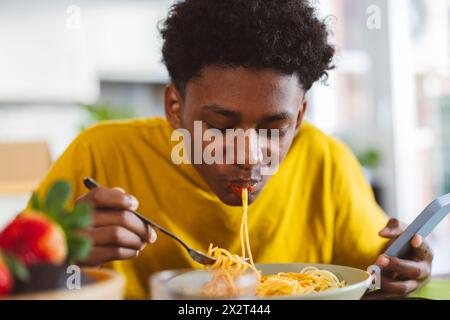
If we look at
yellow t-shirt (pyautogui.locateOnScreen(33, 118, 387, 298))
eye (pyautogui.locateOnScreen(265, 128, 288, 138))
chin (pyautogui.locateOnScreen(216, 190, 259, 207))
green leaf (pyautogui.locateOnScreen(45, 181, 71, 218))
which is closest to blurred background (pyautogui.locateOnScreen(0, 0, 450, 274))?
yellow t-shirt (pyautogui.locateOnScreen(33, 118, 387, 298))

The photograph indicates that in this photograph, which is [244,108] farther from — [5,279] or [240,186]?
[5,279]

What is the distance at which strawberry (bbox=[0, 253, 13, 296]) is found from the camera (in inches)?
15.7

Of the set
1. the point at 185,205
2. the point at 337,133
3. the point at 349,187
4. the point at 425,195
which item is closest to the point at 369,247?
the point at 349,187

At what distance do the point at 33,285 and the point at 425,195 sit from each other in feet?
7.05

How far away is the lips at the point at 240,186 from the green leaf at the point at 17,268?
39cm

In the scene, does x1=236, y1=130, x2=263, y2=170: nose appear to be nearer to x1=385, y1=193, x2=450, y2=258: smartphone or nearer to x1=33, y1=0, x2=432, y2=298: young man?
x1=33, y1=0, x2=432, y2=298: young man

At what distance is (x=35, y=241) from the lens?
0.41 metres

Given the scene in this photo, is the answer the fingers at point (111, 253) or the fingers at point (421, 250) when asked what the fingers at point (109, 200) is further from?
the fingers at point (421, 250)

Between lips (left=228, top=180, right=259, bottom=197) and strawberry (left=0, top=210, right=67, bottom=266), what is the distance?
0.37 metres

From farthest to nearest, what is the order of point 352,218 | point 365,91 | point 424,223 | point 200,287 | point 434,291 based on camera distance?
point 365,91
point 352,218
point 434,291
point 424,223
point 200,287

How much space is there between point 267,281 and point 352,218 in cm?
44

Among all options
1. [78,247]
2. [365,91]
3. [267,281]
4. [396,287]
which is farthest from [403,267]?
[365,91]
